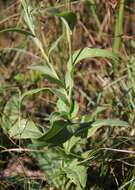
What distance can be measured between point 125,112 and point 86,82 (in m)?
0.48

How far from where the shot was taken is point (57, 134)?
5.32ft

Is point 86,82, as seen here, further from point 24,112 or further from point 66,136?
point 66,136

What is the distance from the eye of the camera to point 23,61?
271cm

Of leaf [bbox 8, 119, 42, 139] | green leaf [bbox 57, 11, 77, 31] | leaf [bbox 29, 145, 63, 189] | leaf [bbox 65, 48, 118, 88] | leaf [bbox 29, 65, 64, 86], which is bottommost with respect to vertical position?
leaf [bbox 29, 145, 63, 189]

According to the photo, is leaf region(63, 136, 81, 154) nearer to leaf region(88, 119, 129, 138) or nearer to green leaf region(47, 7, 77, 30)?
leaf region(88, 119, 129, 138)

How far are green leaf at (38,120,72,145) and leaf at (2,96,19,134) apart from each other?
0.44 metres

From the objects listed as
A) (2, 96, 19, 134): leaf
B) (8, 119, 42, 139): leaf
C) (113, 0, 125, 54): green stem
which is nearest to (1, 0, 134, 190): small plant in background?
(8, 119, 42, 139): leaf

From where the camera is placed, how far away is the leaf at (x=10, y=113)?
2064 millimetres

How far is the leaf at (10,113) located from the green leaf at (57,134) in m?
0.44

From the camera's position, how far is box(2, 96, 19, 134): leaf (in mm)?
2064

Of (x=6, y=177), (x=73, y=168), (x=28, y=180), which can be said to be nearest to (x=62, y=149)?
(x=73, y=168)

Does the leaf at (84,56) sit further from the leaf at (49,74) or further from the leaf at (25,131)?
the leaf at (25,131)

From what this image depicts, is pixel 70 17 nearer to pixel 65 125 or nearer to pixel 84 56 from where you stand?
pixel 84 56

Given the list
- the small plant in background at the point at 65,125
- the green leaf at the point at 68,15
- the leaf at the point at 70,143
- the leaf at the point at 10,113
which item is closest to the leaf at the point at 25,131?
the small plant in background at the point at 65,125
